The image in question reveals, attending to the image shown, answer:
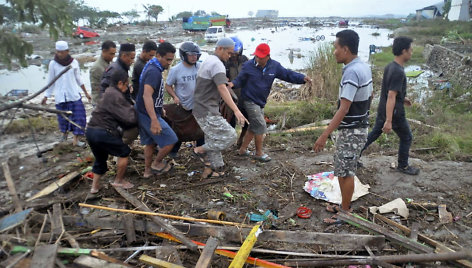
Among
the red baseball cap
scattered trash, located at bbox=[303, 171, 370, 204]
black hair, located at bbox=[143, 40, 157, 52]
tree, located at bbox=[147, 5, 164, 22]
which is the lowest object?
scattered trash, located at bbox=[303, 171, 370, 204]

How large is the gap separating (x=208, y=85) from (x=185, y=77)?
48 centimetres

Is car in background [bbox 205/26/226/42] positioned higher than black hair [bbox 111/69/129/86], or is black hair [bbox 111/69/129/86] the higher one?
car in background [bbox 205/26/226/42]

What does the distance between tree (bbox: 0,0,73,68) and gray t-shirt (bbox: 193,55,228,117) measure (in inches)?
73.5

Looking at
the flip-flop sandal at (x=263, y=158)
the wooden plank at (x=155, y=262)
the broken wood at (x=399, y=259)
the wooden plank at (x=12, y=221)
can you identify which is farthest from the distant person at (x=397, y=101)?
the wooden plank at (x=12, y=221)

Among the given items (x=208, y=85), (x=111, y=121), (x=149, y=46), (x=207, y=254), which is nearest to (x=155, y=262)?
(x=207, y=254)

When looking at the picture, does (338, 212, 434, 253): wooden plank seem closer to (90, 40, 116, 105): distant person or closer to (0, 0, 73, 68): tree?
(0, 0, 73, 68): tree

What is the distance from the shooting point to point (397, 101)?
423cm

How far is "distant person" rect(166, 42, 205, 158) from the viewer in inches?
166

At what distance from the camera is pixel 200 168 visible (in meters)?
4.88

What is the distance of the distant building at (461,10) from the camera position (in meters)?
35.5

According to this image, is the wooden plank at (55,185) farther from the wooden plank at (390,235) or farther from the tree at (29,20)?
the wooden plank at (390,235)

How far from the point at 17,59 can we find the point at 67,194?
2.23 metres

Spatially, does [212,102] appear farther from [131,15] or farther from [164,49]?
[131,15]

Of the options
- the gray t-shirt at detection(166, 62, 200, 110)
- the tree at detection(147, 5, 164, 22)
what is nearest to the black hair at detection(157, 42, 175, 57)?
the gray t-shirt at detection(166, 62, 200, 110)
